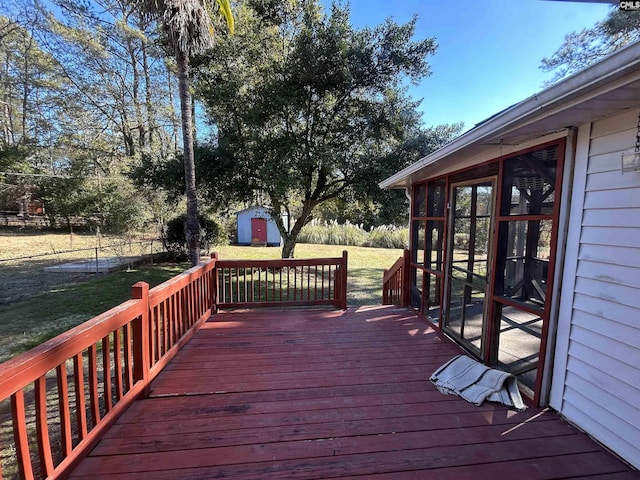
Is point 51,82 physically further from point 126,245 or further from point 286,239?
point 286,239

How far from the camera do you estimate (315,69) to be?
6820 mm

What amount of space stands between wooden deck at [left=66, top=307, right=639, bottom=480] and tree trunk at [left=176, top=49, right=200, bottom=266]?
3.69m

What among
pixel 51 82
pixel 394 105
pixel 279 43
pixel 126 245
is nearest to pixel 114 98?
pixel 51 82

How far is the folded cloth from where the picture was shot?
89.1 inches

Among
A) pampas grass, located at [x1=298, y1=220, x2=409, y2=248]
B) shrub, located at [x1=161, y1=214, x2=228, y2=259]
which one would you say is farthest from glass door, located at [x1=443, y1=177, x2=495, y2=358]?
pampas grass, located at [x1=298, y1=220, x2=409, y2=248]

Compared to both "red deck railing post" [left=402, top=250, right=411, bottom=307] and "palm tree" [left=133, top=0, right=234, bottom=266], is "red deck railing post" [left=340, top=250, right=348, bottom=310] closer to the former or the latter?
"red deck railing post" [left=402, top=250, right=411, bottom=307]

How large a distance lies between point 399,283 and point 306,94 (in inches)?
198

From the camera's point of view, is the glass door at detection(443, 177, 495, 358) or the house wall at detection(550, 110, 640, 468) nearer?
the house wall at detection(550, 110, 640, 468)

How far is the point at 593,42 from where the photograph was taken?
24.8 feet

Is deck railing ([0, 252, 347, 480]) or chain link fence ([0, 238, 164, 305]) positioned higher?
deck railing ([0, 252, 347, 480])

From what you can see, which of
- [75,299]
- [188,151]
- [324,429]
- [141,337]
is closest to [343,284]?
[324,429]

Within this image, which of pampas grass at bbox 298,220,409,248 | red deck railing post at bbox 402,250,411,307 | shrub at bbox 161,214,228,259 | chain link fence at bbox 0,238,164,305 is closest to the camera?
red deck railing post at bbox 402,250,411,307

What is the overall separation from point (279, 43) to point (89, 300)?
724 cm

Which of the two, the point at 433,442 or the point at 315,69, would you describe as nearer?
the point at 433,442
